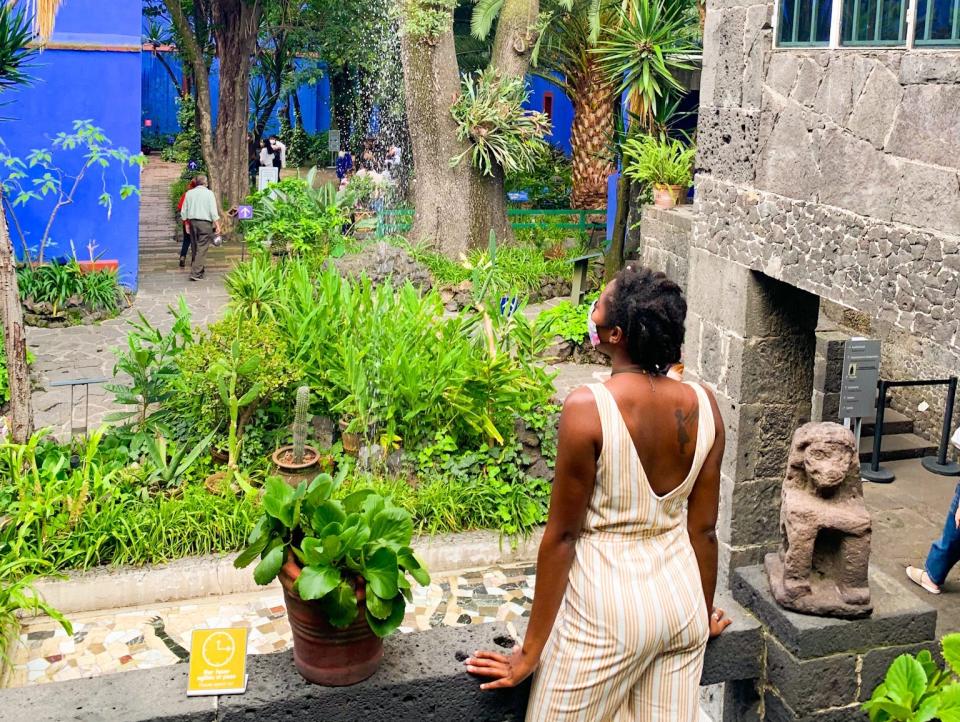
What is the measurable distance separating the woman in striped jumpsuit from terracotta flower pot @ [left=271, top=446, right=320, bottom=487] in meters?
4.77

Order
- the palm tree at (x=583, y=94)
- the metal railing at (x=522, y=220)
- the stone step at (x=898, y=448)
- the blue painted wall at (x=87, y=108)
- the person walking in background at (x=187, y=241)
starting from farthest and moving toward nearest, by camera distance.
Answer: the palm tree at (x=583, y=94)
the metal railing at (x=522, y=220)
the person walking in background at (x=187, y=241)
the blue painted wall at (x=87, y=108)
the stone step at (x=898, y=448)

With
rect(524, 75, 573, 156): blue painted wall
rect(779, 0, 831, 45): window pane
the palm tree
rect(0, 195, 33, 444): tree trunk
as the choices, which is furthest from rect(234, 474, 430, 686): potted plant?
rect(524, 75, 573, 156): blue painted wall

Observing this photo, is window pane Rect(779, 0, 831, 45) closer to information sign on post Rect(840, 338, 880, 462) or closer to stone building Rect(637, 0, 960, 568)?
stone building Rect(637, 0, 960, 568)

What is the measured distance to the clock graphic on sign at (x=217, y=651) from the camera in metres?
2.82

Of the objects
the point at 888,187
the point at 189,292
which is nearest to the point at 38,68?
the point at 189,292

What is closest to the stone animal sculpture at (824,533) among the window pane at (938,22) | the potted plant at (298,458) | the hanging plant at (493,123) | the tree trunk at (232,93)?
the window pane at (938,22)

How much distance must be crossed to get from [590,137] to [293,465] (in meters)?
11.7

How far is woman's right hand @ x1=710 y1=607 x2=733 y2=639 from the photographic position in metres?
3.12

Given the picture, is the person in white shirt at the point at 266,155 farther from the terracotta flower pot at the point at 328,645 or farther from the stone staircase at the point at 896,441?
the terracotta flower pot at the point at 328,645

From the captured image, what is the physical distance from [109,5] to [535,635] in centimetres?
1221

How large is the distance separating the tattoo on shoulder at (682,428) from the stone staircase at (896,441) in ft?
23.4

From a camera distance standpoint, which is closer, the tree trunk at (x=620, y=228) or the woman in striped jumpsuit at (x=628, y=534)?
the woman in striped jumpsuit at (x=628, y=534)

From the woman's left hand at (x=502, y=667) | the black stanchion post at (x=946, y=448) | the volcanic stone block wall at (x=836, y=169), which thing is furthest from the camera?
the black stanchion post at (x=946, y=448)

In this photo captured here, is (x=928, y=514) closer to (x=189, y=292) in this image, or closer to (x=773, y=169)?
(x=773, y=169)
